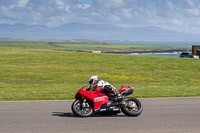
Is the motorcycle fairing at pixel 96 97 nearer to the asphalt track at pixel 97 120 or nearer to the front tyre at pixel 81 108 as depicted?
the front tyre at pixel 81 108

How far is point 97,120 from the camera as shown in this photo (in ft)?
32.6

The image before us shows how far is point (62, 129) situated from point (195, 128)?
11.1ft

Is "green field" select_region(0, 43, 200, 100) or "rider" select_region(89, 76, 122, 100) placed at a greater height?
"rider" select_region(89, 76, 122, 100)

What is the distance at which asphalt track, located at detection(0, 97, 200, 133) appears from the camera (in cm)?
870

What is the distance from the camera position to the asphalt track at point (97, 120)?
8703mm

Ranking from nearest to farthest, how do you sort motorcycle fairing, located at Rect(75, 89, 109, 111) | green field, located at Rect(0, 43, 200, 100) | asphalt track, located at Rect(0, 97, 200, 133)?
1. asphalt track, located at Rect(0, 97, 200, 133)
2. motorcycle fairing, located at Rect(75, 89, 109, 111)
3. green field, located at Rect(0, 43, 200, 100)

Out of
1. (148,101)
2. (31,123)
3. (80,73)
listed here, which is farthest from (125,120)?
(80,73)

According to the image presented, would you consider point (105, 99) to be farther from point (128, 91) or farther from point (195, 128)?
point (195, 128)

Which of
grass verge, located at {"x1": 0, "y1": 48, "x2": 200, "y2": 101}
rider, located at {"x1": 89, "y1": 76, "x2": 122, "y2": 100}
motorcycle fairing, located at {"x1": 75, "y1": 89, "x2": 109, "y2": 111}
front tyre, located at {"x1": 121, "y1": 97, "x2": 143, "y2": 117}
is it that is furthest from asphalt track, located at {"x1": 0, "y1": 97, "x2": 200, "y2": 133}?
grass verge, located at {"x1": 0, "y1": 48, "x2": 200, "y2": 101}

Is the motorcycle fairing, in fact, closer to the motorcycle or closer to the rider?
the motorcycle

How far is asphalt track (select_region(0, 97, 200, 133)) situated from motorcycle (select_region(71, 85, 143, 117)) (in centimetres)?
20

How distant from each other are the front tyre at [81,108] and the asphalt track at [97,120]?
0.19 m

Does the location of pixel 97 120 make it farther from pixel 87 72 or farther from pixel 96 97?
pixel 87 72

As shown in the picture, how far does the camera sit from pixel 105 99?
1045 centimetres
